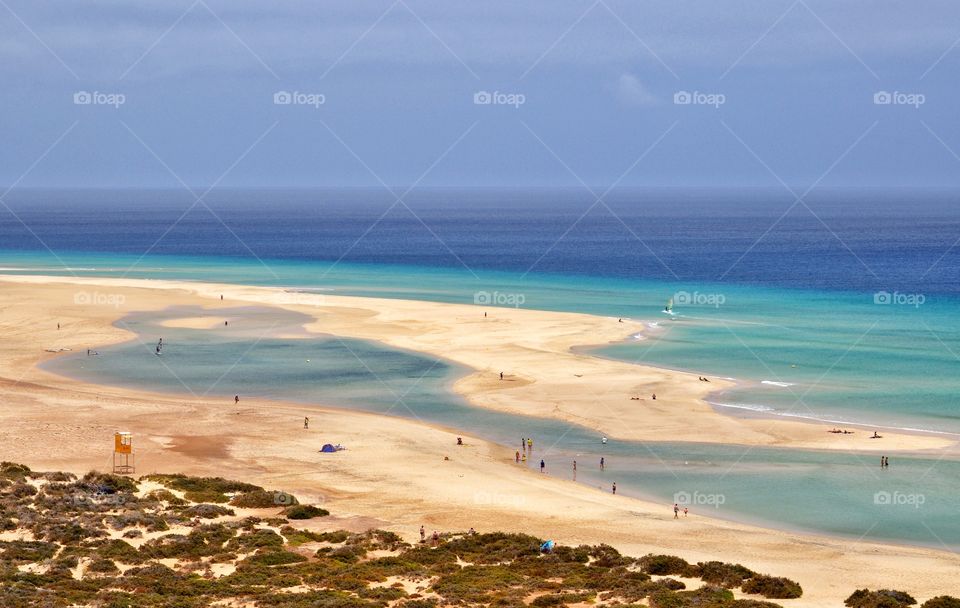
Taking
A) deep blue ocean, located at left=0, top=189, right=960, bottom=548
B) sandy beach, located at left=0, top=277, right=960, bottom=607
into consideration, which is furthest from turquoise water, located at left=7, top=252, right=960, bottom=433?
sandy beach, located at left=0, top=277, right=960, bottom=607

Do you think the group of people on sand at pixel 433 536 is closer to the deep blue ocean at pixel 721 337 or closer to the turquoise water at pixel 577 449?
the turquoise water at pixel 577 449

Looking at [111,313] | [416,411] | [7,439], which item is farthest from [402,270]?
[7,439]

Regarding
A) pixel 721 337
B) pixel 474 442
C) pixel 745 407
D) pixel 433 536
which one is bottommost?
pixel 433 536

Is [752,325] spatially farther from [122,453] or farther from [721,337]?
[122,453]

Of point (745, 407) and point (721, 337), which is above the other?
point (721, 337)

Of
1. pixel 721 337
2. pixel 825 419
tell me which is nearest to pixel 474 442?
pixel 825 419

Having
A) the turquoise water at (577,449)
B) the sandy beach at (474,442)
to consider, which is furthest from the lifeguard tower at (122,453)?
the turquoise water at (577,449)
